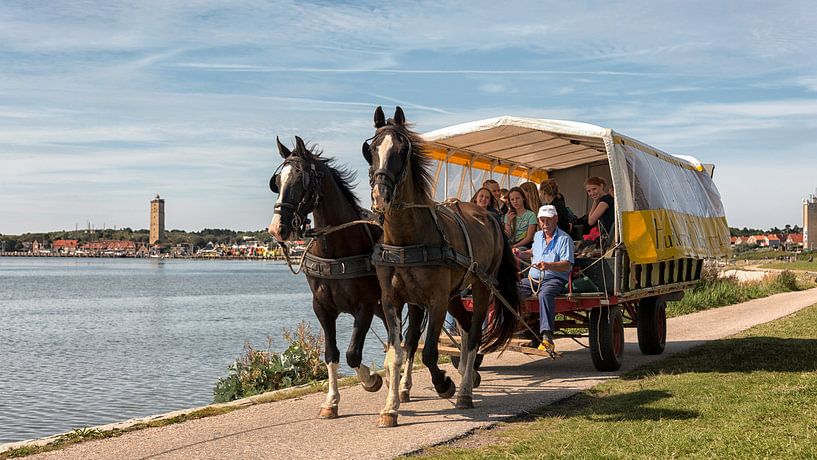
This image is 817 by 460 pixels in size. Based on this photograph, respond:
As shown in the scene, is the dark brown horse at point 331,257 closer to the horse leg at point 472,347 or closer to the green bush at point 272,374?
the horse leg at point 472,347

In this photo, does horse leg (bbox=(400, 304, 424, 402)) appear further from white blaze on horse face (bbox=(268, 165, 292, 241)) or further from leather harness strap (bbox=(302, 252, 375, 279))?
white blaze on horse face (bbox=(268, 165, 292, 241))

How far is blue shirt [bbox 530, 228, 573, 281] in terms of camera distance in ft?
34.6

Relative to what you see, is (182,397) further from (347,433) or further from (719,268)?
(719,268)

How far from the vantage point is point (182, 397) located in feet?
54.0

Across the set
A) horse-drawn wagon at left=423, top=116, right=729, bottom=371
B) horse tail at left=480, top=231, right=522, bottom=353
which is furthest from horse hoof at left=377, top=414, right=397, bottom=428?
horse-drawn wagon at left=423, top=116, right=729, bottom=371

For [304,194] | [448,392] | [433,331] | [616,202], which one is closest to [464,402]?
[448,392]

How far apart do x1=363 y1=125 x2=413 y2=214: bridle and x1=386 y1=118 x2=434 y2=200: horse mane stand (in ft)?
0.15

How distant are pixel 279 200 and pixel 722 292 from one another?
66.0 ft

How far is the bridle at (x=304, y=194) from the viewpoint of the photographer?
25.9 feet

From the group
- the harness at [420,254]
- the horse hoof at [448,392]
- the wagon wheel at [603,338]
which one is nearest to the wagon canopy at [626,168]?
the wagon wheel at [603,338]

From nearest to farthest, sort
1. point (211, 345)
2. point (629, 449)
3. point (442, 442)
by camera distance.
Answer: point (629, 449), point (442, 442), point (211, 345)

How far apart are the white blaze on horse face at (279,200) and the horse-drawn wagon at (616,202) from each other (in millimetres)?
1469

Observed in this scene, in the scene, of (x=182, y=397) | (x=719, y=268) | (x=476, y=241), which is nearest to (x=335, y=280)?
(x=476, y=241)

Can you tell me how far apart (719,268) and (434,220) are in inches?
1019
